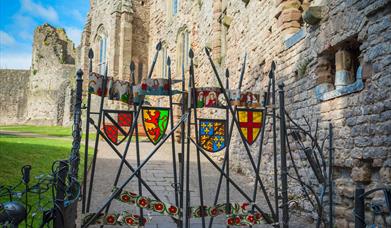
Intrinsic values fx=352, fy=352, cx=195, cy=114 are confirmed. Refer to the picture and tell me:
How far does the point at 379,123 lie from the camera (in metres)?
4.20

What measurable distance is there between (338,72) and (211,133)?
2.27 meters

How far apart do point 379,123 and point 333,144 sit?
3.33ft

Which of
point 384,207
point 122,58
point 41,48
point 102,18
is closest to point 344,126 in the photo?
point 384,207

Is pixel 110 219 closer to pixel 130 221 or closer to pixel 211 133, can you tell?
pixel 130 221

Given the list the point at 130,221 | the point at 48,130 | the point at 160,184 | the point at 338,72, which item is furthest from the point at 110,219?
the point at 48,130

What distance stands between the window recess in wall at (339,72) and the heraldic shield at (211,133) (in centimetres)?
193

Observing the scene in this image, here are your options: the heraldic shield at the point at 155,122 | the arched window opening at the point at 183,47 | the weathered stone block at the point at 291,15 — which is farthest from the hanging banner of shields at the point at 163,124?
the arched window opening at the point at 183,47

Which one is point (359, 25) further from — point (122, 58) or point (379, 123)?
point (122, 58)

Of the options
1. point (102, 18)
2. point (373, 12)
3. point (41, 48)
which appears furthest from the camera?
point (41, 48)

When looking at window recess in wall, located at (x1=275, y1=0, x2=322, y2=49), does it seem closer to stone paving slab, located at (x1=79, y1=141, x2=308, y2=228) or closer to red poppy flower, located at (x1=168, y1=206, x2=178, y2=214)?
stone paving slab, located at (x1=79, y1=141, x2=308, y2=228)

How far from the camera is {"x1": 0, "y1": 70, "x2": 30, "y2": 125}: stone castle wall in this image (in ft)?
118

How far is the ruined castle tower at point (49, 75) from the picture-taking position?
31506mm

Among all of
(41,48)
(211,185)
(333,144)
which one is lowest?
(211,185)

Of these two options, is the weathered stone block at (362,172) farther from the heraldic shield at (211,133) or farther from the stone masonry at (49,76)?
the stone masonry at (49,76)
